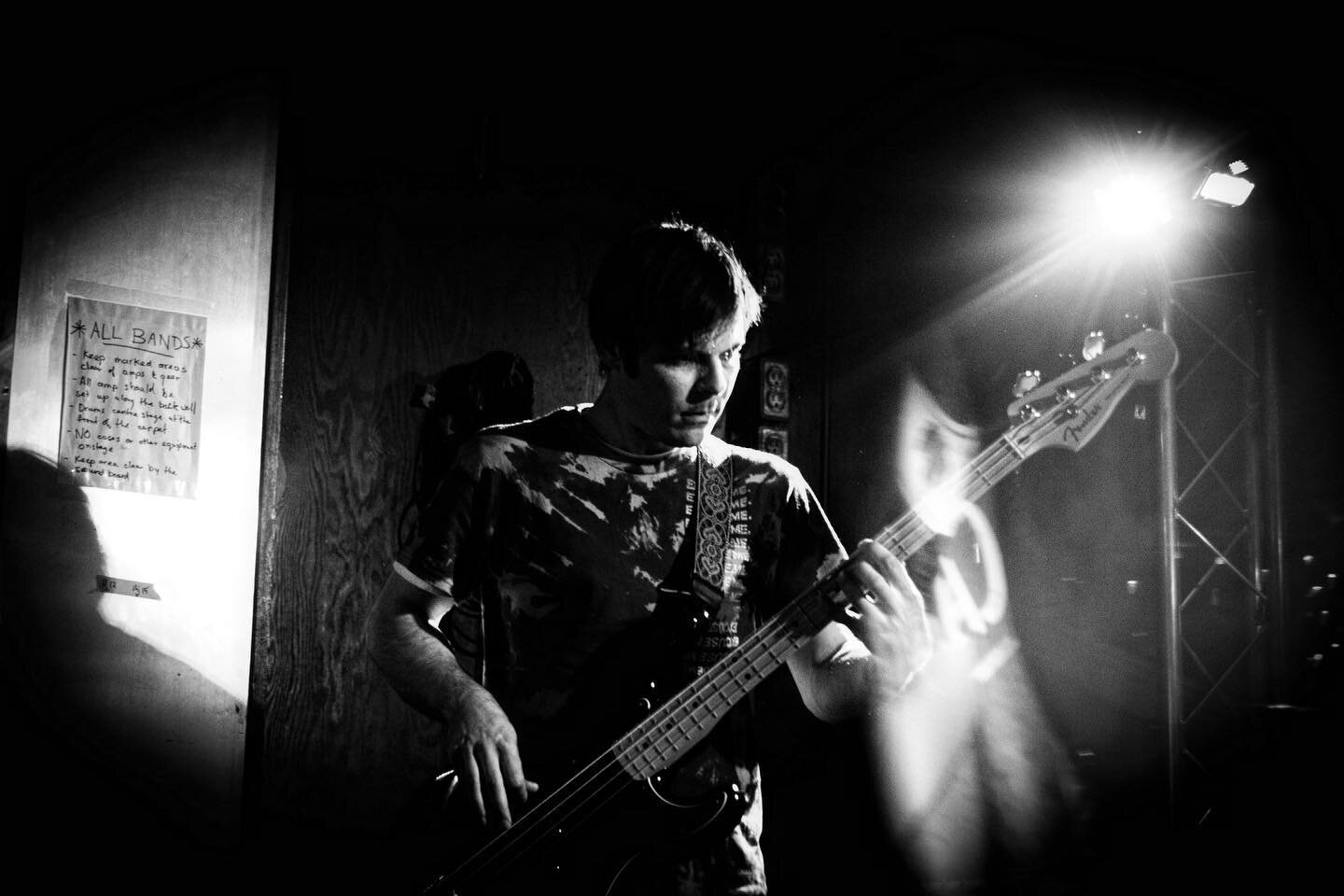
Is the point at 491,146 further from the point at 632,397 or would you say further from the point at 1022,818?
the point at 1022,818

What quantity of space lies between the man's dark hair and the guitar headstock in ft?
1.92


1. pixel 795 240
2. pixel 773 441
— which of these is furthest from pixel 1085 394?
pixel 795 240

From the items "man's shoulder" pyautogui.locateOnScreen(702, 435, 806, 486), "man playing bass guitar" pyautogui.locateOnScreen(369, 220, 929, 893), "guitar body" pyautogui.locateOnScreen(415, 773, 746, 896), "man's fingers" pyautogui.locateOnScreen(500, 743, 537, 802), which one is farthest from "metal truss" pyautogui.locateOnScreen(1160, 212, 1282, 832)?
"man's fingers" pyautogui.locateOnScreen(500, 743, 537, 802)

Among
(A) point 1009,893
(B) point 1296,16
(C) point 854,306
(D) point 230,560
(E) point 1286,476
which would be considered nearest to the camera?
(D) point 230,560

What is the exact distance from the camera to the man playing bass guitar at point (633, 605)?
4.72 feet

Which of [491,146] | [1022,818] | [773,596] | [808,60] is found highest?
[808,60]

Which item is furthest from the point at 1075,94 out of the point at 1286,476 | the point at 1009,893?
the point at 1009,893

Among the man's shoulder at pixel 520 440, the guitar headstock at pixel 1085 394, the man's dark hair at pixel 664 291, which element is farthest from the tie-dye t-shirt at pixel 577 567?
the guitar headstock at pixel 1085 394

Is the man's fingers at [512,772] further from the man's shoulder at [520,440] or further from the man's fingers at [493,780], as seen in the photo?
the man's shoulder at [520,440]

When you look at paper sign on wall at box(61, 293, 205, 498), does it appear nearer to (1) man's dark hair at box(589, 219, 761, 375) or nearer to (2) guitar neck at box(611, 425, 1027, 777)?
(1) man's dark hair at box(589, 219, 761, 375)

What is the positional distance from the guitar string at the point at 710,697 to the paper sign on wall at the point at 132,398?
4.83 feet

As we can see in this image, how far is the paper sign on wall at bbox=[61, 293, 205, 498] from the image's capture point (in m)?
2.23

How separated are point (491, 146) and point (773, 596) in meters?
1.74

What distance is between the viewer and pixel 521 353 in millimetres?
2664
